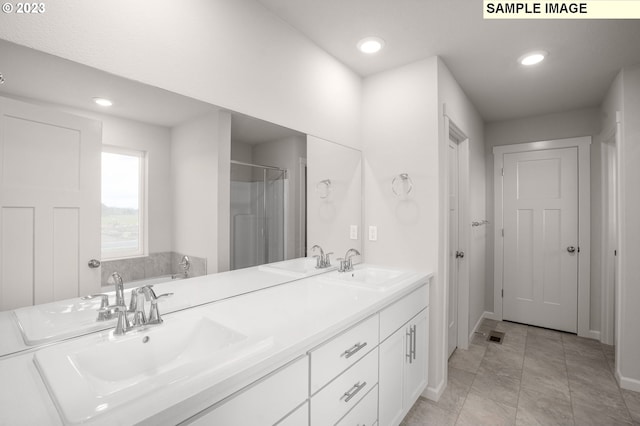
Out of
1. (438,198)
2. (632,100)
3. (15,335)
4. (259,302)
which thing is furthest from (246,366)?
(632,100)

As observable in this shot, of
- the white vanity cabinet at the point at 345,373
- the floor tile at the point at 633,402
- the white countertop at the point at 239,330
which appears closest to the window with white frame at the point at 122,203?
the white countertop at the point at 239,330

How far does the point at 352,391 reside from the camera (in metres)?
1.36

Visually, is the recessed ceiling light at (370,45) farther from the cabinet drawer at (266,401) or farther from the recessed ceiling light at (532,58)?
the cabinet drawer at (266,401)

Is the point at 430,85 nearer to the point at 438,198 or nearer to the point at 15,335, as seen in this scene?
the point at 438,198

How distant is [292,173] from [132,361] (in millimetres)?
1290

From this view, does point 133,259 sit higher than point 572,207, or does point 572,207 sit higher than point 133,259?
point 572,207

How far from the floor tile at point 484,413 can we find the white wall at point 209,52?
209cm

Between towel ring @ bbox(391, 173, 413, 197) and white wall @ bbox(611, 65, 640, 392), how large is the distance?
160cm

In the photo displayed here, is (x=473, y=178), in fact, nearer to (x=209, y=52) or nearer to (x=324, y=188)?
(x=324, y=188)

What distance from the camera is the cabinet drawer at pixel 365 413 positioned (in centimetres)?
134

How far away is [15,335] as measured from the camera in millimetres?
933

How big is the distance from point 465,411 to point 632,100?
256 centimetres

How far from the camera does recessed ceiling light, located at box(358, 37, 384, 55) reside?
2.05m

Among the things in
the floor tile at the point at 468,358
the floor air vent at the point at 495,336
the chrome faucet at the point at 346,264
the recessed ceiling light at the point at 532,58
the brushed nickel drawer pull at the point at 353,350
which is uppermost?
the recessed ceiling light at the point at 532,58
